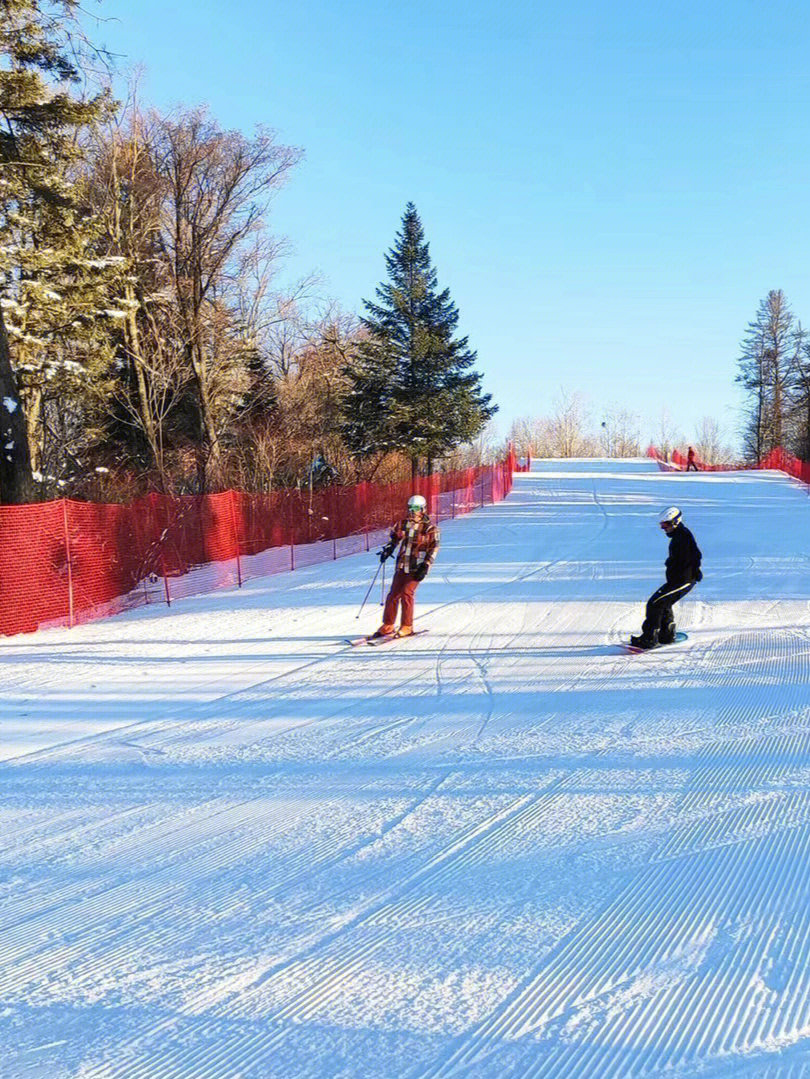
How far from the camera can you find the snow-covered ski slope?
2.94 meters

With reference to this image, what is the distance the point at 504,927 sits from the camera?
11.9ft

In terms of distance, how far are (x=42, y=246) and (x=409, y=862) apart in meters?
19.9

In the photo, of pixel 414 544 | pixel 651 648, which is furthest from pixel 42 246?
pixel 651 648

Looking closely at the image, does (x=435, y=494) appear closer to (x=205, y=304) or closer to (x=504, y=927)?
(x=205, y=304)

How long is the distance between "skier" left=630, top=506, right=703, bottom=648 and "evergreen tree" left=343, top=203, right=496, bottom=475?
29.7 m

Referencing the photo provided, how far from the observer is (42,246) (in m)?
20.1

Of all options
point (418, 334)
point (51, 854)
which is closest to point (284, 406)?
point (418, 334)

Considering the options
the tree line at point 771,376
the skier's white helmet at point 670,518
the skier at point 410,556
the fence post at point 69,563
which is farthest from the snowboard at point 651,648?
the tree line at point 771,376

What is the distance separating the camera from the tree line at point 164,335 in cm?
1447

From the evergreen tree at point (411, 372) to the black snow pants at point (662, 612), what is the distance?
97.9ft

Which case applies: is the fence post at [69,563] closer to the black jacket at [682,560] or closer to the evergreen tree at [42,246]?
the evergreen tree at [42,246]

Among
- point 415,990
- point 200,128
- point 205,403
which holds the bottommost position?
point 415,990

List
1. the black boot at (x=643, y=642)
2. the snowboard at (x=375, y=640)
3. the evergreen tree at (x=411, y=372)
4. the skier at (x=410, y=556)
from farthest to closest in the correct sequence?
the evergreen tree at (x=411, y=372) → the skier at (x=410, y=556) → the snowboard at (x=375, y=640) → the black boot at (x=643, y=642)

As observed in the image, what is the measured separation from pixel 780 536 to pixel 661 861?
56.8 ft
